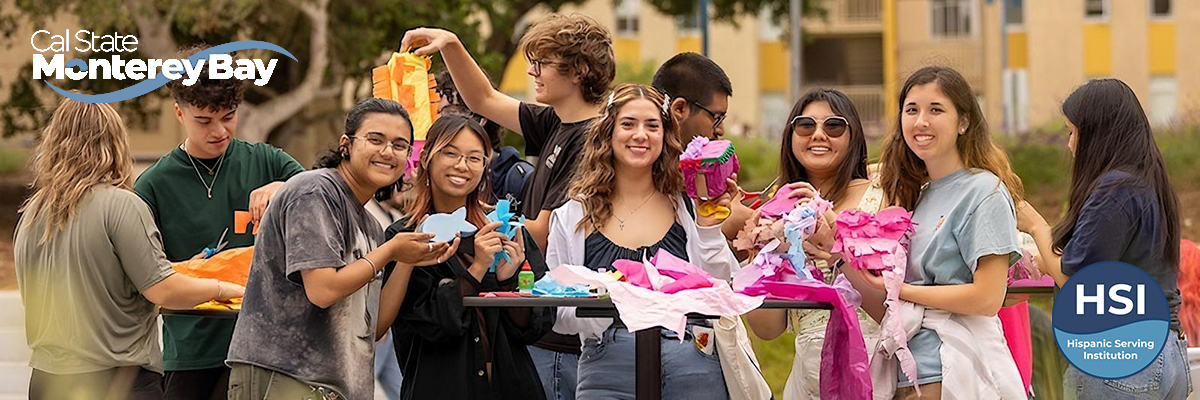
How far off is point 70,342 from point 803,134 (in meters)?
2.47

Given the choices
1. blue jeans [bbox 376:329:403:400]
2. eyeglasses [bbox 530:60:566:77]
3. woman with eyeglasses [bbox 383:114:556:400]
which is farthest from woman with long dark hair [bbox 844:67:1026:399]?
blue jeans [bbox 376:329:403:400]

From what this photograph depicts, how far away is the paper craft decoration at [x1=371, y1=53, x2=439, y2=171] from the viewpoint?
206 inches

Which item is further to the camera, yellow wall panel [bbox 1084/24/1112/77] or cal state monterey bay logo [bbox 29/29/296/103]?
yellow wall panel [bbox 1084/24/1112/77]

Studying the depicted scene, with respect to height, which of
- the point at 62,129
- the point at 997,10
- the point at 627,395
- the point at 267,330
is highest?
the point at 997,10

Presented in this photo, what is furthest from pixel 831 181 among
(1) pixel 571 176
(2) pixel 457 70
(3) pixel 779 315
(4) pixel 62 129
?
(4) pixel 62 129

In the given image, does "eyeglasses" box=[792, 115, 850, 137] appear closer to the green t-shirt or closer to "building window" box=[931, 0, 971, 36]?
the green t-shirt

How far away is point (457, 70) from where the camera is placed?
5387 mm

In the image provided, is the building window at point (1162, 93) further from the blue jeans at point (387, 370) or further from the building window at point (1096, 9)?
the blue jeans at point (387, 370)

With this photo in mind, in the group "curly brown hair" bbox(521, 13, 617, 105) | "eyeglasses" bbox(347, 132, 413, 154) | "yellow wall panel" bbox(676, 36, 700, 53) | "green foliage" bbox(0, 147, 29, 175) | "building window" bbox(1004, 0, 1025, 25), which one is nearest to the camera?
"eyeglasses" bbox(347, 132, 413, 154)

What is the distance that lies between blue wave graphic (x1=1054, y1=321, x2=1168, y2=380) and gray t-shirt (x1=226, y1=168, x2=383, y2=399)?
227 cm

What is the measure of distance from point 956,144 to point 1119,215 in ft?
1.85

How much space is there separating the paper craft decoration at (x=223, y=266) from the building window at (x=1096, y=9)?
27.0m

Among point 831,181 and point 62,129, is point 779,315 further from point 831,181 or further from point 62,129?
point 62,129

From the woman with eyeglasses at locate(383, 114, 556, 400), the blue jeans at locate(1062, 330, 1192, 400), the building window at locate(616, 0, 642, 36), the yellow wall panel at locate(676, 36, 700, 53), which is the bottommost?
the blue jeans at locate(1062, 330, 1192, 400)
